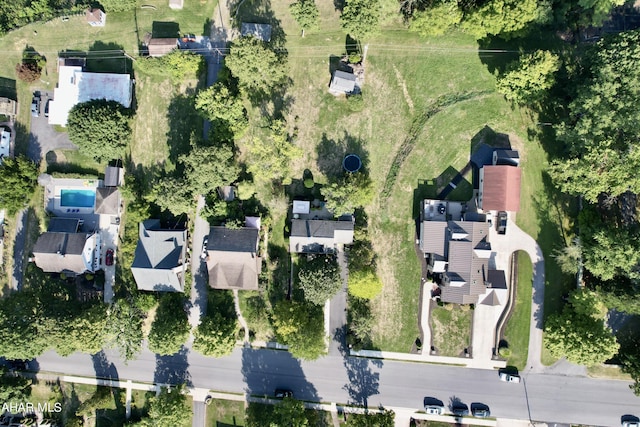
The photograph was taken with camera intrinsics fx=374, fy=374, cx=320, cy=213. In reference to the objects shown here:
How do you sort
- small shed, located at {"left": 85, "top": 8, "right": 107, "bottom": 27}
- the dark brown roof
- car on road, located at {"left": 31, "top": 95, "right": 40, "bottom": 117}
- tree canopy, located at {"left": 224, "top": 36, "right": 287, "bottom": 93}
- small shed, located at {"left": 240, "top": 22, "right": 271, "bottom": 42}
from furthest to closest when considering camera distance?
1. car on road, located at {"left": 31, "top": 95, "right": 40, "bottom": 117}
2. small shed, located at {"left": 85, "top": 8, "right": 107, "bottom": 27}
3. small shed, located at {"left": 240, "top": 22, "right": 271, "bottom": 42}
4. the dark brown roof
5. tree canopy, located at {"left": 224, "top": 36, "right": 287, "bottom": 93}

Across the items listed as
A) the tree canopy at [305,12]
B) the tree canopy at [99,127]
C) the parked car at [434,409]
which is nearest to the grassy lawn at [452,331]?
the parked car at [434,409]

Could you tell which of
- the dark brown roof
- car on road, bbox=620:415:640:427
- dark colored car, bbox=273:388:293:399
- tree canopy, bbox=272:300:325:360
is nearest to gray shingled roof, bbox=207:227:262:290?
tree canopy, bbox=272:300:325:360

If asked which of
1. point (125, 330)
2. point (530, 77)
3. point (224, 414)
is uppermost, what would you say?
point (530, 77)

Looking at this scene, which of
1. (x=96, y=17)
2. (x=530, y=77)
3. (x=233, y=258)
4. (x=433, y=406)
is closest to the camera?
(x=530, y=77)

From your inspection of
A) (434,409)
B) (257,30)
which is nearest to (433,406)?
(434,409)

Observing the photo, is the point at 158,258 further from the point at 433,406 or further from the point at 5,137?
the point at 433,406

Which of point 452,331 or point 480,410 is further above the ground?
point 452,331

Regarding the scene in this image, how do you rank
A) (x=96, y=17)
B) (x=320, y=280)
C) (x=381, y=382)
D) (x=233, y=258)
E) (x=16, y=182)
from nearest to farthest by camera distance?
(x=320, y=280), (x=233, y=258), (x=381, y=382), (x=16, y=182), (x=96, y=17)

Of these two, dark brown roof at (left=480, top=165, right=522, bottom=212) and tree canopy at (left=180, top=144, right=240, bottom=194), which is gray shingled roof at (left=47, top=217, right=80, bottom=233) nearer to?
tree canopy at (left=180, top=144, right=240, bottom=194)
